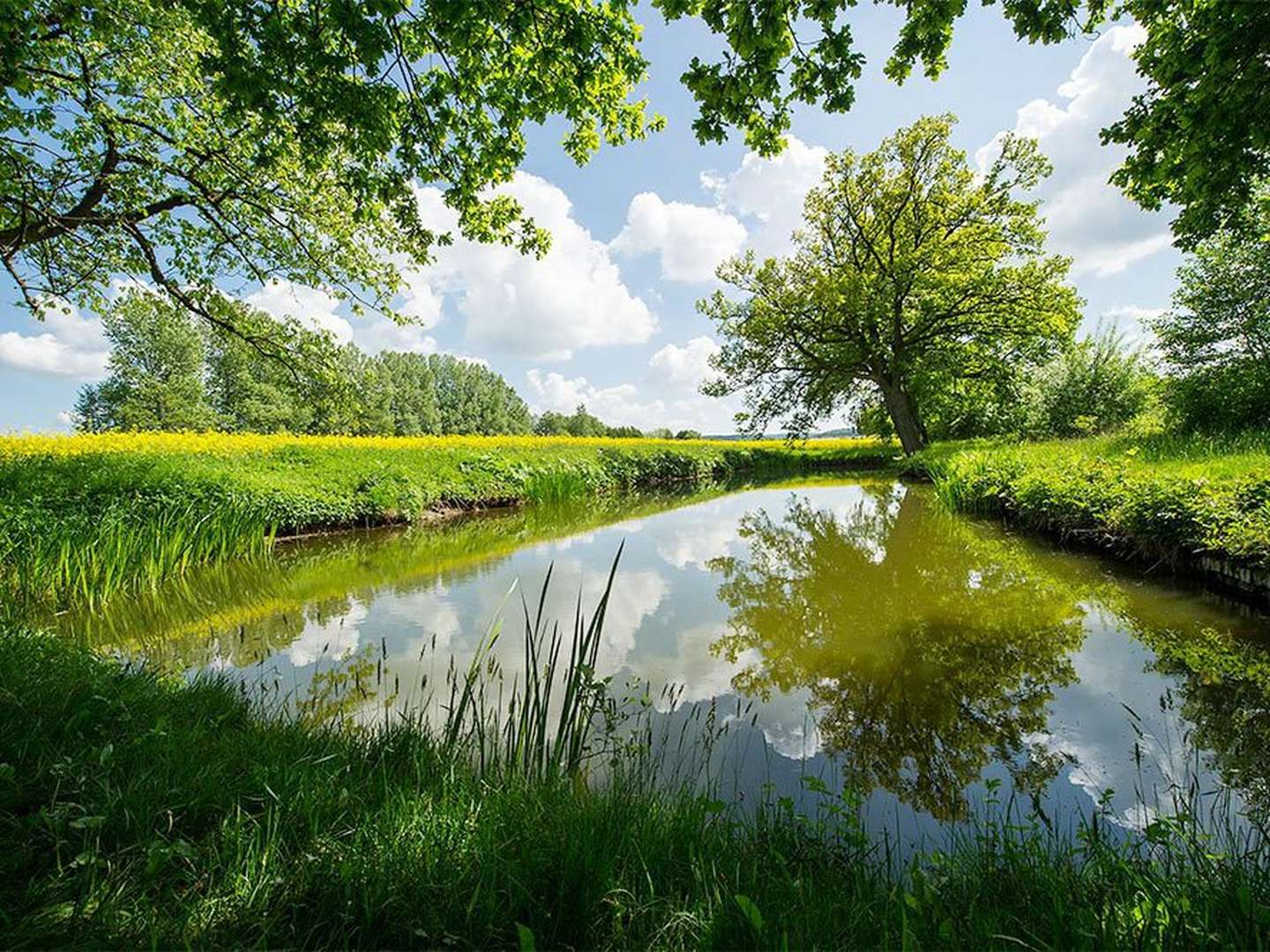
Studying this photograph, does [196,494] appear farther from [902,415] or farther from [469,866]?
[902,415]

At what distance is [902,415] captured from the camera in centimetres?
2194

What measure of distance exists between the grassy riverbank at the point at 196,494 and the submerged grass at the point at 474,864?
3.80m

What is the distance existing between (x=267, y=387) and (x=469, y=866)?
61208 mm

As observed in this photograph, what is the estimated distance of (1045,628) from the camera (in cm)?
439

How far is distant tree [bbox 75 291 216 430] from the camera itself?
4438 centimetres

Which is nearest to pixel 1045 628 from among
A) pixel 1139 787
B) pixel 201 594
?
pixel 1139 787

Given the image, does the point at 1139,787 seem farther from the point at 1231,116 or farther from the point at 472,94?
the point at 472,94

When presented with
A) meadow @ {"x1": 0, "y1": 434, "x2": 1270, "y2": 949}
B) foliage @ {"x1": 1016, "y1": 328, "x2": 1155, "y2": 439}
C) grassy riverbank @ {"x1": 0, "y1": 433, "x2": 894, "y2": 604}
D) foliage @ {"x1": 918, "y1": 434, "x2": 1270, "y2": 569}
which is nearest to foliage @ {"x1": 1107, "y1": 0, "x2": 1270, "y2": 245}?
foliage @ {"x1": 918, "y1": 434, "x2": 1270, "y2": 569}

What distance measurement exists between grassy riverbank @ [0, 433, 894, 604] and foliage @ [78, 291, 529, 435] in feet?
4.97

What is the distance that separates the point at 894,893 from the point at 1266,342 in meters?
16.9

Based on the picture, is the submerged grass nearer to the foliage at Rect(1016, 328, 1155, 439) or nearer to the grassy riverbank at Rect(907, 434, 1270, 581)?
the grassy riverbank at Rect(907, 434, 1270, 581)

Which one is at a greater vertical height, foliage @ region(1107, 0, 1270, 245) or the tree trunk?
foliage @ region(1107, 0, 1270, 245)

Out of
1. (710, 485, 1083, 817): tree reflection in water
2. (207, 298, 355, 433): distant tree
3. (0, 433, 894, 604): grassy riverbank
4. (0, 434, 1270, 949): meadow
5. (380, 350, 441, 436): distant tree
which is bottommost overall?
(710, 485, 1083, 817): tree reflection in water

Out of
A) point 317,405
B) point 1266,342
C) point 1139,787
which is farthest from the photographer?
point 1266,342
